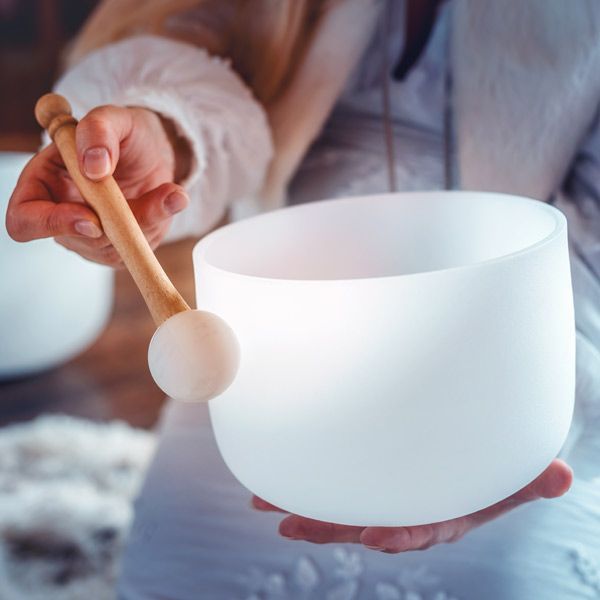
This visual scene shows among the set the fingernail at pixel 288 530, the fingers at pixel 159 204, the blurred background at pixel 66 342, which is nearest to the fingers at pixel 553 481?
the fingernail at pixel 288 530

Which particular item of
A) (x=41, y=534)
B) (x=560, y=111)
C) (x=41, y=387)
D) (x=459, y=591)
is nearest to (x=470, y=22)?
(x=560, y=111)

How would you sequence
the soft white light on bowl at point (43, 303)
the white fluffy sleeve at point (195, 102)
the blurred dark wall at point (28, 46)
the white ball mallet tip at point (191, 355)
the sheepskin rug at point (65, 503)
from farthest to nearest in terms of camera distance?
the blurred dark wall at point (28, 46) < the soft white light on bowl at point (43, 303) < the sheepskin rug at point (65, 503) < the white fluffy sleeve at point (195, 102) < the white ball mallet tip at point (191, 355)

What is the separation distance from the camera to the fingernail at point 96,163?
34cm

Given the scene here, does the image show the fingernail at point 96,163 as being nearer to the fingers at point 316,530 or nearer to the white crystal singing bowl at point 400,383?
the white crystal singing bowl at point 400,383

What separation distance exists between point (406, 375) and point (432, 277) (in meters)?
0.04

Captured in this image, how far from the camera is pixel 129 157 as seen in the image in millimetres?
460

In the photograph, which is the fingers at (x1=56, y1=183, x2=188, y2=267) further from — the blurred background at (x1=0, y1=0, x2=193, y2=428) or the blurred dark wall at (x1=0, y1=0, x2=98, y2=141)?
the blurred dark wall at (x1=0, y1=0, x2=98, y2=141)

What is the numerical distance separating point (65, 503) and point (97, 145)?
0.73m

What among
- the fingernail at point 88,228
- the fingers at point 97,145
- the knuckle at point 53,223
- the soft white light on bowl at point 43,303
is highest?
the fingers at point 97,145

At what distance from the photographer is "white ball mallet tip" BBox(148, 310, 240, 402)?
0.91ft

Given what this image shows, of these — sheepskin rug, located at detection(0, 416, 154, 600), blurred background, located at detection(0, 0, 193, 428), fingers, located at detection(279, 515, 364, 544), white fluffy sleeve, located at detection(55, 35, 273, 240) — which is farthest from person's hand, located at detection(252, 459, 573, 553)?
blurred background, located at detection(0, 0, 193, 428)

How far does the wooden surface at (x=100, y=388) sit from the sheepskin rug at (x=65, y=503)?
49 millimetres

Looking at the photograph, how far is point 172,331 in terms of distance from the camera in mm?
281

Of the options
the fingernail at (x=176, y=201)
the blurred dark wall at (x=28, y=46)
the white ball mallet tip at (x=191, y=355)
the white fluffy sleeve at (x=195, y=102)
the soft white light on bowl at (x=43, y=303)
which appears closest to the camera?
the white ball mallet tip at (x=191, y=355)
